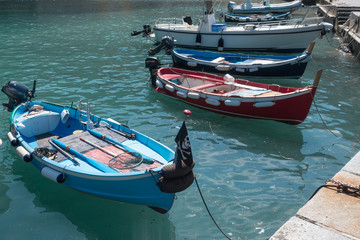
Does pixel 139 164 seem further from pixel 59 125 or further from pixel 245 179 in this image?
pixel 59 125

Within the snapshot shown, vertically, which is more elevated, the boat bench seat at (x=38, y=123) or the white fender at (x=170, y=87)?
the white fender at (x=170, y=87)

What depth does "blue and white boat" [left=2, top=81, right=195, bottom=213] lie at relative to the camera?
8273 millimetres

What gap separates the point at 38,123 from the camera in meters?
12.3

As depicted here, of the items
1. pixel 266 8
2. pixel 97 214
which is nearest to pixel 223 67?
pixel 97 214

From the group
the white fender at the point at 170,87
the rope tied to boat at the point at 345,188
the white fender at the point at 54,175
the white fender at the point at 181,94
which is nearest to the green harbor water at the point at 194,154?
the white fender at the point at 181,94

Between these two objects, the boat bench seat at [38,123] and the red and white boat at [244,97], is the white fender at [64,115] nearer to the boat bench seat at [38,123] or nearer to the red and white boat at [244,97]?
the boat bench seat at [38,123]

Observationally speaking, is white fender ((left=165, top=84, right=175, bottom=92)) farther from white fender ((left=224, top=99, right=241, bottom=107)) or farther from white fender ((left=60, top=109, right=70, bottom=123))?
white fender ((left=60, top=109, right=70, bottom=123))

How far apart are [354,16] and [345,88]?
40.7 feet

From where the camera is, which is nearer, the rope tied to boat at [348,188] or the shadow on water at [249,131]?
the rope tied to boat at [348,188]

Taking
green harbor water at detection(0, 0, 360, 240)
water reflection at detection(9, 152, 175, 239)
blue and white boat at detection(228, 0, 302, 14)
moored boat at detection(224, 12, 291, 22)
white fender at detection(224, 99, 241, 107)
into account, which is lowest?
water reflection at detection(9, 152, 175, 239)

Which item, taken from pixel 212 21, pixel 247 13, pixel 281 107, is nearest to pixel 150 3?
pixel 247 13

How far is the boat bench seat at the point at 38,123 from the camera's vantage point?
12.0 m

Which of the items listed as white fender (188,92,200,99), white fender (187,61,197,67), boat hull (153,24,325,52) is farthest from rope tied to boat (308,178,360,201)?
boat hull (153,24,325,52)

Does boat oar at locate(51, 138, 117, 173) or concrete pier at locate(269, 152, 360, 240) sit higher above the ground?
concrete pier at locate(269, 152, 360, 240)
